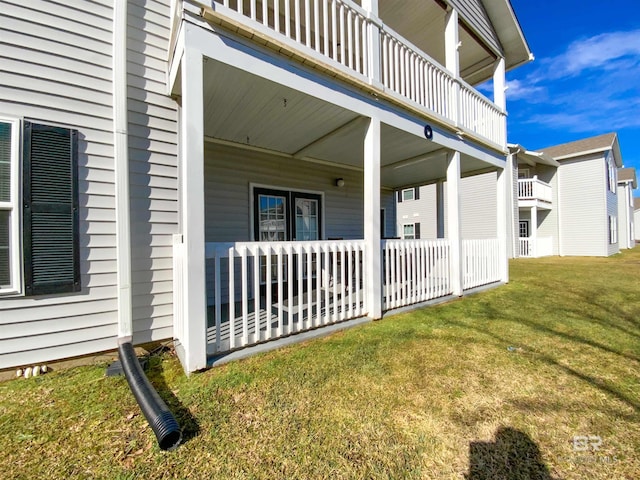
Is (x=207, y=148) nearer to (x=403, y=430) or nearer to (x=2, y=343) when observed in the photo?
(x=2, y=343)

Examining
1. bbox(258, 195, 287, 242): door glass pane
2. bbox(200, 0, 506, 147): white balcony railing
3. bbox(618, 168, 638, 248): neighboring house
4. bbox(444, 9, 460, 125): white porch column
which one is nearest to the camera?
bbox(200, 0, 506, 147): white balcony railing

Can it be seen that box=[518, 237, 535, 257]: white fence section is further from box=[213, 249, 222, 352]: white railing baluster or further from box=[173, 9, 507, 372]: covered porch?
box=[213, 249, 222, 352]: white railing baluster

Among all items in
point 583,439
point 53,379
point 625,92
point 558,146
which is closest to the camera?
point 583,439

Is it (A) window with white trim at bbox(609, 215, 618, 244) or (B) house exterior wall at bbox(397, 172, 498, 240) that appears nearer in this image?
(B) house exterior wall at bbox(397, 172, 498, 240)

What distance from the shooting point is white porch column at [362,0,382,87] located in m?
3.95

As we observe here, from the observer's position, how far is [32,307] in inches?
105

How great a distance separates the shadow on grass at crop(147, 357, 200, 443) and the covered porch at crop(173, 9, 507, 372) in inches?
9.3

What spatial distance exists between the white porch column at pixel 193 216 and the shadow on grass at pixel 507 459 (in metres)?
2.19

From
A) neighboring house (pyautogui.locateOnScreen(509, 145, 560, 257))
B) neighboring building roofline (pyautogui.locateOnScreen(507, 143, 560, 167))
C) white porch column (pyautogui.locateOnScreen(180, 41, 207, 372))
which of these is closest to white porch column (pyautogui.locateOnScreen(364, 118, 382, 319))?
white porch column (pyautogui.locateOnScreen(180, 41, 207, 372))

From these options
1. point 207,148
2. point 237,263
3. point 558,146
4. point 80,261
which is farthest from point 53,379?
point 558,146

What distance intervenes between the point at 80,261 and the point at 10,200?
75cm

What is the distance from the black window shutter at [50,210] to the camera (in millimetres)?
2619

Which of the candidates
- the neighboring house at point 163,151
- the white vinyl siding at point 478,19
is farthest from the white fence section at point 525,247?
the neighboring house at point 163,151

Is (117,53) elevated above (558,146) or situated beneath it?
situated beneath
